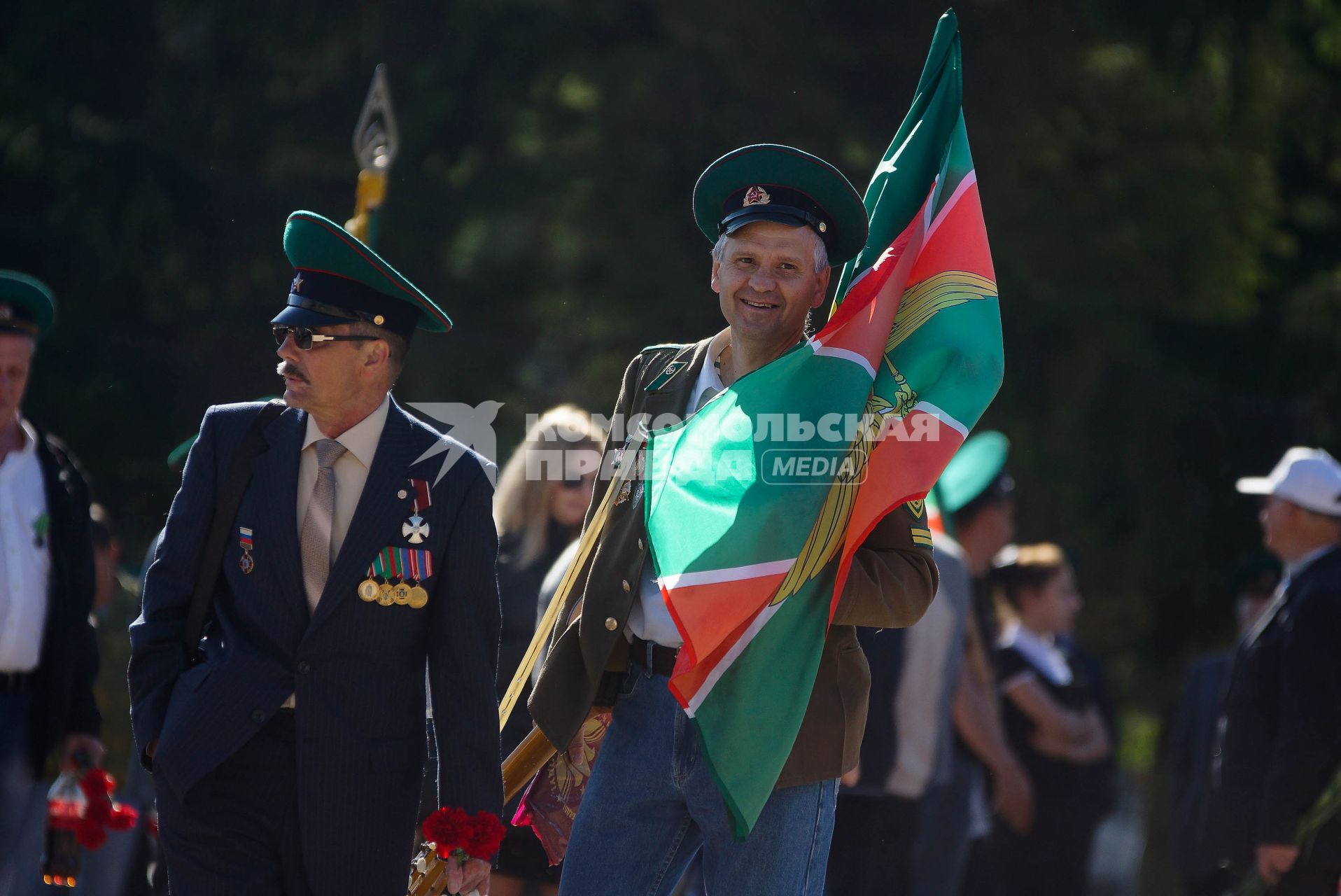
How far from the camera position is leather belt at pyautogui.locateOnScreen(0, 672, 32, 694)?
5.39m

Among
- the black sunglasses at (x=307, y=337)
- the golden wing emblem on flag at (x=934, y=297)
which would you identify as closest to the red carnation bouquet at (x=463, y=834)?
the black sunglasses at (x=307, y=337)

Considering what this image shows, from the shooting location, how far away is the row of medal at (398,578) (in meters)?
3.94

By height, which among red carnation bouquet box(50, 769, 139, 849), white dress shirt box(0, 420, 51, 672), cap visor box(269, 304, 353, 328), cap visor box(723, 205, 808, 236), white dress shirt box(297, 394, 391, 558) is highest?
cap visor box(723, 205, 808, 236)

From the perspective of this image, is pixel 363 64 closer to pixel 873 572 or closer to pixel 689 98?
pixel 689 98

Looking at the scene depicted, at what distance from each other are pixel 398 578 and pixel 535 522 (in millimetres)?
2231

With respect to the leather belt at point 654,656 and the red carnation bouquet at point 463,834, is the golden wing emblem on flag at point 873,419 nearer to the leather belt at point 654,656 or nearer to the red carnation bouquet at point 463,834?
the leather belt at point 654,656

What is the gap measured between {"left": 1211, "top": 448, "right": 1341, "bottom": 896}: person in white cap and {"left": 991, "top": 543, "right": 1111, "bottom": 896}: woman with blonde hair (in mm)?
2057

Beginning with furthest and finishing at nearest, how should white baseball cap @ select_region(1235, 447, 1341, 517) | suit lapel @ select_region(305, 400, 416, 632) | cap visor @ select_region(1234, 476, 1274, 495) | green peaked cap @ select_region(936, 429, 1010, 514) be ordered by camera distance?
green peaked cap @ select_region(936, 429, 1010, 514) < cap visor @ select_region(1234, 476, 1274, 495) < white baseball cap @ select_region(1235, 447, 1341, 517) < suit lapel @ select_region(305, 400, 416, 632)

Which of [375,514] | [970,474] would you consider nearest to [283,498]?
[375,514]

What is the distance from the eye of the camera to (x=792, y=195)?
Answer: 3889 millimetres

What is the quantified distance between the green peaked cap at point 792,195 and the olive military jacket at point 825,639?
44 cm

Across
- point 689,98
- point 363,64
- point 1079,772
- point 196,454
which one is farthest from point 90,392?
point 196,454

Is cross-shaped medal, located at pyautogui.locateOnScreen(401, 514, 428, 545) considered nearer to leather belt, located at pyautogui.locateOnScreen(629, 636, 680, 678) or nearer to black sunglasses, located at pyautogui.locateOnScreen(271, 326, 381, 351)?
black sunglasses, located at pyautogui.locateOnScreen(271, 326, 381, 351)

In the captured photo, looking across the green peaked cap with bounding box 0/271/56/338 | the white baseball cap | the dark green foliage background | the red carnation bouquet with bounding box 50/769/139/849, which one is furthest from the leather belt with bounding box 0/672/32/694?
the dark green foliage background
